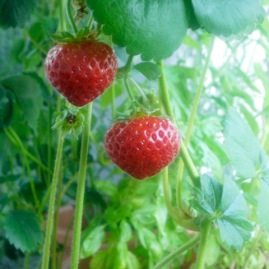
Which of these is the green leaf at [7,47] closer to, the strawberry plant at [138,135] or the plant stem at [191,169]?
the strawberry plant at [138,135]

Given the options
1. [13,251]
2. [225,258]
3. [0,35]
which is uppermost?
[0,35]

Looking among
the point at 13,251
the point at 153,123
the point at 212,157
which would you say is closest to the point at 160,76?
the point at 153,123

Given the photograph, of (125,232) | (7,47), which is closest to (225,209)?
(125,232)

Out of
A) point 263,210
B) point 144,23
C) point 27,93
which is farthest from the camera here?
point 27,93

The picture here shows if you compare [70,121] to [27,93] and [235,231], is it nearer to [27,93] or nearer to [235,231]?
[235,231]

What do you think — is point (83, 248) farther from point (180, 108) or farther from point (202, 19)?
point (202, 19)

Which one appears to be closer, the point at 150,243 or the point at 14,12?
the point at 14,12
